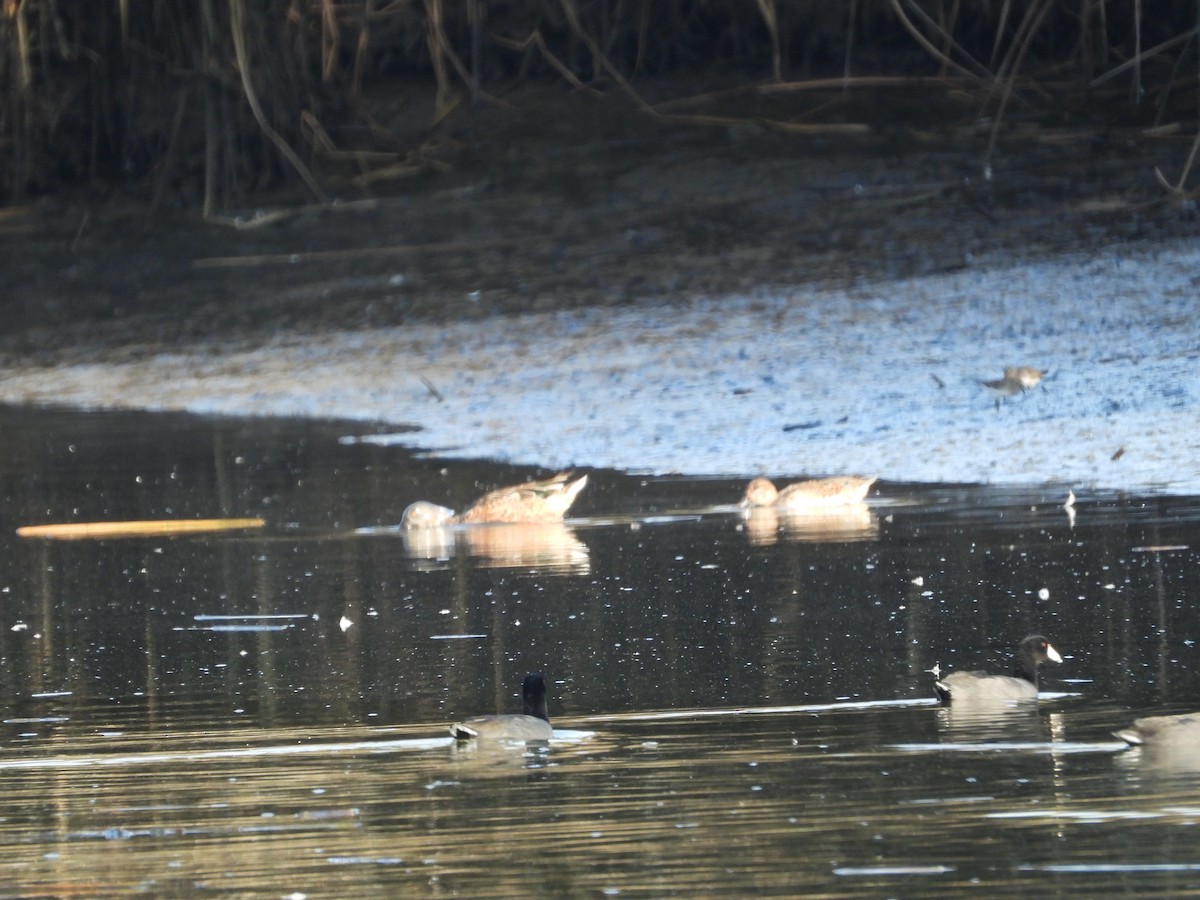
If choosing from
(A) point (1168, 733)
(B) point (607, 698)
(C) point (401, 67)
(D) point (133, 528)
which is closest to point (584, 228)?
(C) point (401, 67)

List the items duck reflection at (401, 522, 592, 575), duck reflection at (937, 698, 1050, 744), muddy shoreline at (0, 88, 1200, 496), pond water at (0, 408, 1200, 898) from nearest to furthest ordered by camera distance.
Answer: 1. pond water at (0, 408, 1200, 898)
2. duck reflection at (937, 698, 1050, 744)
3. duck reflection at (401, 522, 592, 575)
4. muddy shoreline at (0, 88, 1200, 496)

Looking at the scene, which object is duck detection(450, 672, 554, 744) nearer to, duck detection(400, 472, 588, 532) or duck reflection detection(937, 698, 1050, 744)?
duck reflection detection(937, 698, 1050, 744)

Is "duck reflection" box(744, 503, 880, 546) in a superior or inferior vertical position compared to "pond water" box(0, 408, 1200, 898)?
superior

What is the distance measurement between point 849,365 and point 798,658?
23.7ft

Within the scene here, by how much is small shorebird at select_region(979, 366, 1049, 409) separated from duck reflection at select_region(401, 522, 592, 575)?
10.4 feet

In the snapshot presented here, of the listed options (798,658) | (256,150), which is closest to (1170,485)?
(798,658)

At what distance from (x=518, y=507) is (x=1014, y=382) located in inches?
134

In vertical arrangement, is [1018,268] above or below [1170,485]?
above

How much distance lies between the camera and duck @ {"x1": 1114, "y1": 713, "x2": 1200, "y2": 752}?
565 centimetres

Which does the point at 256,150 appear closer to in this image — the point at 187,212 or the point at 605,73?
the point at 187,212

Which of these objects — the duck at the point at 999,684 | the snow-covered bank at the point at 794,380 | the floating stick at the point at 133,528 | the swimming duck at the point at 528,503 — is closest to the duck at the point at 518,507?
the swimming duck at the point at 528,503

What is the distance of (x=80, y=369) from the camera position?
1820 cm

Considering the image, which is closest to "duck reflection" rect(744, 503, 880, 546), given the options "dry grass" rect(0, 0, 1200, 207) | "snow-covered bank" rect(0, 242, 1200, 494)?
"snow-covered bank" rect(0, 242, 1200, 494)

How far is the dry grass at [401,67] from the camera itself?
21516mm
